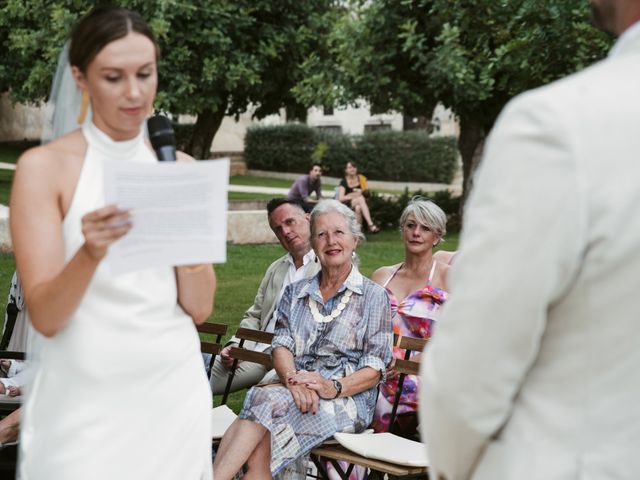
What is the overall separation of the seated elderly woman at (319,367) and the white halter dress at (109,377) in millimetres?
2398

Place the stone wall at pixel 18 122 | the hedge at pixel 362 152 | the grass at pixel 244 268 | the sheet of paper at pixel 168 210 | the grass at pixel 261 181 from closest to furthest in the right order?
the sheet of paper at pixel 168 210, the grass at pixel 244 268, the grass at pixel 261 181, the hedge at pixel 362 152, the stone wall at pixel 18 122

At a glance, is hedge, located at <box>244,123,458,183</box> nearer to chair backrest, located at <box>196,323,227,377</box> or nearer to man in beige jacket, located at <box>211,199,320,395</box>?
man in beige jacket, located at <box>211,199,320,395</box>

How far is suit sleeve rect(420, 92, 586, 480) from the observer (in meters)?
1.50

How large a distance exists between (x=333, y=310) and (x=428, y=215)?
3.83 ft

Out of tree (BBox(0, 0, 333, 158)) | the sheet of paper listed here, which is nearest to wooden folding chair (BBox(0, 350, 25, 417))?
the sheet of paper

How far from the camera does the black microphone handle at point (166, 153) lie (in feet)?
8.83

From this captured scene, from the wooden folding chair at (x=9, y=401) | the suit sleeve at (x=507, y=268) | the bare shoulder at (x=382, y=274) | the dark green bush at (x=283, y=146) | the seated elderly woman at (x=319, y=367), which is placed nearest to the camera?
the suit sleeve at (x=507, y=268)

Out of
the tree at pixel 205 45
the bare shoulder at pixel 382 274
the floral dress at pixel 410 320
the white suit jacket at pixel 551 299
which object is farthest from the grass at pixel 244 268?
the white suit jacket at pixel 551 299

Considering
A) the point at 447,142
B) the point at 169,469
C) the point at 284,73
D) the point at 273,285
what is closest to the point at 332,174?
the point at 447,142

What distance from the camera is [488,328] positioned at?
1.57 m

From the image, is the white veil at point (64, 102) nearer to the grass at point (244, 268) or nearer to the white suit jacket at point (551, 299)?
the white suit jacket at point (551, 299)

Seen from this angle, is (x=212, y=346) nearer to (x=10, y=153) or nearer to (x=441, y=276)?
(x=441, y=276)

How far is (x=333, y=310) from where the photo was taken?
5527mm

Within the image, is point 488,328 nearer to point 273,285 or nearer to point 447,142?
point 273,285
